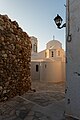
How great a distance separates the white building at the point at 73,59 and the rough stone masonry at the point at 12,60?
9.36ft

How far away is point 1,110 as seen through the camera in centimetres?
644

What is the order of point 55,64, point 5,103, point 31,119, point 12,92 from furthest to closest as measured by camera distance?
point 55,64, point 12,92, point 5,103, point 31,119

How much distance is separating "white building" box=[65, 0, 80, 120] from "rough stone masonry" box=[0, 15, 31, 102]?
2.85 meters

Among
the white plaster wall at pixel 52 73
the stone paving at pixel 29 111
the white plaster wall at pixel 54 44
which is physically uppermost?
the white plaster wall at pixel 54 44

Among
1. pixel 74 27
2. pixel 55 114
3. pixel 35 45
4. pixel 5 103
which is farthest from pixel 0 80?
pixel 35 45

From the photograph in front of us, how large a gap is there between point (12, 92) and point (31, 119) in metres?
2.63

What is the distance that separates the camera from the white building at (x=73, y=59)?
5.20m

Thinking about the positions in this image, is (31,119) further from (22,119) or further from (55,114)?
(55,114)

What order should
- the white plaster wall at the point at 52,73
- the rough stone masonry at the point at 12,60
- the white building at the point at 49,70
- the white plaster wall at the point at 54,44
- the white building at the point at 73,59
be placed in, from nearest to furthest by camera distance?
the white building at the point at 73,59, the rough stone masonry at the point at 12,60, the white plaster wall at the point at 52,73, the white building at the point at 49,70, the white plaster wall at the point at 54,44

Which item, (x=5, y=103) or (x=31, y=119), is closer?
(x=31, y=119)

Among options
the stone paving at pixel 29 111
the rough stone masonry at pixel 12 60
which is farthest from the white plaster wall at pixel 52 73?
the stone paving at pixel 29 111

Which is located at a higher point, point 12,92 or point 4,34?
point 4,34

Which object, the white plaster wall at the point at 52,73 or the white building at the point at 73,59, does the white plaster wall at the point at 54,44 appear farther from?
the white building at the point at 73,59

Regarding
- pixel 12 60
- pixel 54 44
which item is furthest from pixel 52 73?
pixel 12 60
